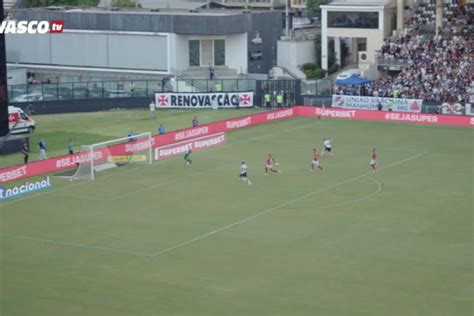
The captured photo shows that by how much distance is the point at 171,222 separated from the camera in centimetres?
5006

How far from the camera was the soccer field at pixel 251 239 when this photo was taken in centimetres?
3800

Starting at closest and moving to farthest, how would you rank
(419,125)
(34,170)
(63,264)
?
(63,264) < (34,170) < (419,125)

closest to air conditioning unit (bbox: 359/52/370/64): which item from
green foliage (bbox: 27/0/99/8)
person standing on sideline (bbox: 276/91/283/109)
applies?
person standing on sideline (bbox: 276/91/283/109)

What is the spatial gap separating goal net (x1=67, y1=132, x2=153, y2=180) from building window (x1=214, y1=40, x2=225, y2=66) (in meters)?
35.3

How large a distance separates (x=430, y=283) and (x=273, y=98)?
169 ft

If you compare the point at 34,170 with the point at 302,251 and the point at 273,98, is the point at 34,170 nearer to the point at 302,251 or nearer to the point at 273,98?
the point at 302,251

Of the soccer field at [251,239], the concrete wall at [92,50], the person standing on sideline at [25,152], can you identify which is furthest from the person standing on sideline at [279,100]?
the person standing on sideline at [25,152]

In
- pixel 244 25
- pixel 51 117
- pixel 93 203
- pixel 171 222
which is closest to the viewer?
pixel 171 222

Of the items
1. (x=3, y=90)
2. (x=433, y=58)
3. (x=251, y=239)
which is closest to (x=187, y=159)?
(x=3, y=90)

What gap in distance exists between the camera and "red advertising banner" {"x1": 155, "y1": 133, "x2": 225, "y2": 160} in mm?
66500

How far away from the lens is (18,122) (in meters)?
76.6

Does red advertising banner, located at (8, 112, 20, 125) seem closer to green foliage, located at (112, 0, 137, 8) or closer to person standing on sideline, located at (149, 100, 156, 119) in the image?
person standing on sideline, located at (149, 100, 156, 119)

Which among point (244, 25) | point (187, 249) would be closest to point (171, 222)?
point (187, 249)

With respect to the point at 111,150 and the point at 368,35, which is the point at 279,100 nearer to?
the point at 368,35
